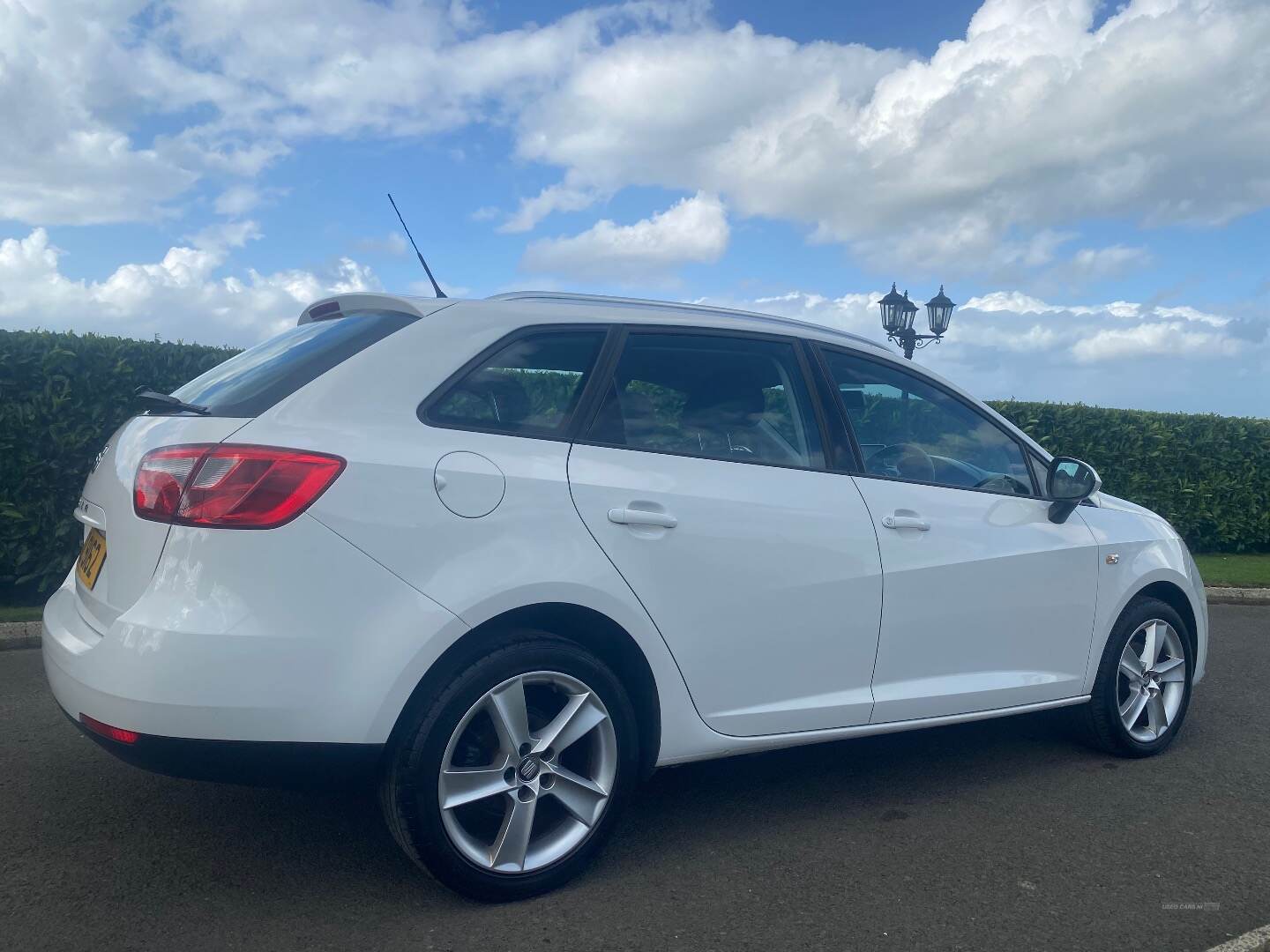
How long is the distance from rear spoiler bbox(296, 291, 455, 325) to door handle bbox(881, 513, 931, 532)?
5.62 feet

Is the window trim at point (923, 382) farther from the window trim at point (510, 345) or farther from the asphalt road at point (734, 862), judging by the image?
the asphalt road at point (734, 862)

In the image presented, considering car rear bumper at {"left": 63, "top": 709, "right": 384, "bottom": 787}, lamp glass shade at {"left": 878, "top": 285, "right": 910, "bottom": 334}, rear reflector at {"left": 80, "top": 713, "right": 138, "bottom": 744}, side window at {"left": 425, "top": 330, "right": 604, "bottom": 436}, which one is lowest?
car rear bumper at {"left": 63, "top": 709, "right": 384, "bottom": 787}

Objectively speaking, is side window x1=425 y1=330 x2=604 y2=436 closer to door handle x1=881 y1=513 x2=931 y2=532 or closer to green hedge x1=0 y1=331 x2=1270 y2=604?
door handle x1=881 y1=513 x2=931 y2=532

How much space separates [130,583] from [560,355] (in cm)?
142

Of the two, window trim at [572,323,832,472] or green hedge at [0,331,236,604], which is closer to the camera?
window trim at [572,323,832,472]

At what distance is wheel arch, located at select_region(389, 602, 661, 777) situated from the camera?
3.03 m

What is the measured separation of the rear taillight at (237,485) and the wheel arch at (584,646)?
1.88 ft

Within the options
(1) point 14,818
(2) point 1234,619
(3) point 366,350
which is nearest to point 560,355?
(3) point 366,350

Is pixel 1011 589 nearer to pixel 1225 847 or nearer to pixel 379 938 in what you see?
pixel 1225 847

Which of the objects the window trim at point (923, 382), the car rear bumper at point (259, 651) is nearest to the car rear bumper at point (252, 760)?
the car rear bumper at point (259, 651)

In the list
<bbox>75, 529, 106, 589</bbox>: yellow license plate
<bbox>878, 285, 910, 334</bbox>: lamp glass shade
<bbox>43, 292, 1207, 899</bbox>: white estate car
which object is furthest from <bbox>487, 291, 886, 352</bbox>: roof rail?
<bbox>878, 285, 910, 334</bbox>: lamp glass shade

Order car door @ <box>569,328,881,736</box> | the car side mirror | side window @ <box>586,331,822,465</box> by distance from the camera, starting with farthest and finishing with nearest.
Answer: the car side mirror → side window @ <box>586,331,822,465</box> → car door @ <box>569,328,881,736</box>

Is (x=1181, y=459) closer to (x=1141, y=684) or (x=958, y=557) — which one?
(x=1141, y=684)

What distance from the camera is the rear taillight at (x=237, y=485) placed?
2871 millimetres
